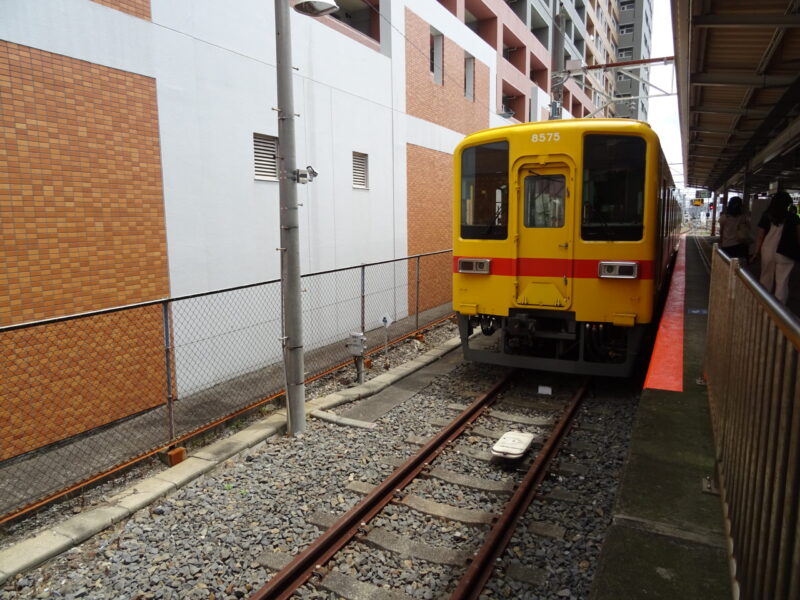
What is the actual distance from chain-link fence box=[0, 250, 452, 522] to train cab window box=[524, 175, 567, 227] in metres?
3.38

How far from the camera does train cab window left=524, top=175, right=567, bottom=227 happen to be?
7.15 metres

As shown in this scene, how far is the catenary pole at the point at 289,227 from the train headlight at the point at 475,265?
2.50 meters

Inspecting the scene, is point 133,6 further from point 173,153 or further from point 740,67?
point 740,67

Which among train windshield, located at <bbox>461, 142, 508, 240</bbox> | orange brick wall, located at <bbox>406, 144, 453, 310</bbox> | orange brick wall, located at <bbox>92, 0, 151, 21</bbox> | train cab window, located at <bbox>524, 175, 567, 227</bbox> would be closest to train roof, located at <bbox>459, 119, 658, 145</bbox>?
train windshield, located at <bbox>461, 142, 508, 240</bbox>

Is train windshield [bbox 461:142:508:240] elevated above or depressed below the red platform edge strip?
above

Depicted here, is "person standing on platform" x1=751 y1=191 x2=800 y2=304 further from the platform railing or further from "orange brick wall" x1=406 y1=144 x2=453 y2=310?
"orange brick wall" x1=406 y1=144 x2=453 y2=310

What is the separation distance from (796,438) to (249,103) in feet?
26.2

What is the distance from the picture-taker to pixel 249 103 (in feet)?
26.8

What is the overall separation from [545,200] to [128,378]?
536cm

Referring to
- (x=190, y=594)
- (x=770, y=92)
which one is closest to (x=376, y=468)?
(x=190, y=594)

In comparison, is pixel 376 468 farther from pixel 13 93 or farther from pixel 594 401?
pixel 13 93

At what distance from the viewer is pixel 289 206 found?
597 centimetres

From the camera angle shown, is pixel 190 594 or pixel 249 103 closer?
pixel 190 594

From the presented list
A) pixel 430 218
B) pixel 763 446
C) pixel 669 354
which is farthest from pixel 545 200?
pixel 430 218
